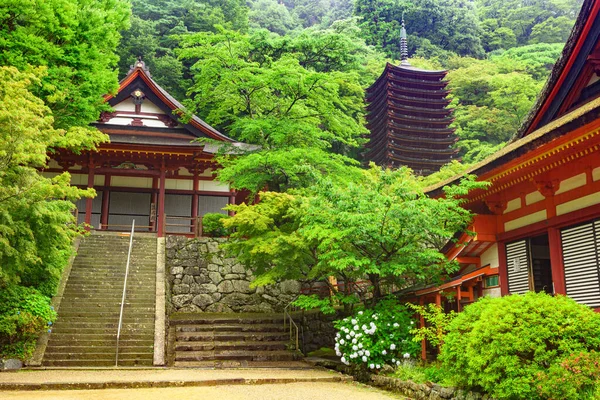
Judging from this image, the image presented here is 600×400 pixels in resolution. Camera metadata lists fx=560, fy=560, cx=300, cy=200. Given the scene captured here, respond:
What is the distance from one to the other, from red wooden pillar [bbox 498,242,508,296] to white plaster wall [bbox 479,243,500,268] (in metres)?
0.14

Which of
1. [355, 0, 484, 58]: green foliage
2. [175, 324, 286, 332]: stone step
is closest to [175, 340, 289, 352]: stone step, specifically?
[175, 324, 286, 332]: stone step

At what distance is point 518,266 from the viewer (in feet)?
34.5

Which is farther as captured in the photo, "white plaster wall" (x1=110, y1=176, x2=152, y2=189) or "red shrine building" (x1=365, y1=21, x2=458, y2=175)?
"red shrine building" (x1=365, y1=21, x2=458, y2=175)

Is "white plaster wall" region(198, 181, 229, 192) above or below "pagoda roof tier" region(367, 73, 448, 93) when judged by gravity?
below

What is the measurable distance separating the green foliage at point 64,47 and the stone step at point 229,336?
6918mm

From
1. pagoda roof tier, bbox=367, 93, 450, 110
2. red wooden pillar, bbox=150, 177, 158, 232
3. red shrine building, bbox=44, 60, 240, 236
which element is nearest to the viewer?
red shrine building, bbox=44, 60, 240, 236

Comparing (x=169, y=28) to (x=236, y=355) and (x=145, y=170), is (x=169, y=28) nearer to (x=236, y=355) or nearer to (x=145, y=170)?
(x=145, y=170)

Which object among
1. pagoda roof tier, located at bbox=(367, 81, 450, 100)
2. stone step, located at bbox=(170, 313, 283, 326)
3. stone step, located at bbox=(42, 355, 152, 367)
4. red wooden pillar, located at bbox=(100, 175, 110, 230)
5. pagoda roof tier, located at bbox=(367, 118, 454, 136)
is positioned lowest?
stone step, located at bbox=(42, 355, 152, 367)

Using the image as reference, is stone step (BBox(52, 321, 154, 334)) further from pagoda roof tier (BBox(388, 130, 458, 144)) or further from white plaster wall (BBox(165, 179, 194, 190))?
pagoda roof tier (BBox(388, 130, 458, 144))

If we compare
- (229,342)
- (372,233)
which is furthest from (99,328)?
(372,233)

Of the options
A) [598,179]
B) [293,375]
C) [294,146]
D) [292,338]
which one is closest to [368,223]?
[293,375]

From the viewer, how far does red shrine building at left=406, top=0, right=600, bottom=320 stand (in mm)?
8438

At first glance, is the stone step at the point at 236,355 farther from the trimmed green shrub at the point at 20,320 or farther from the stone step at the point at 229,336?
the trimmed green shrub at the point at 20,320

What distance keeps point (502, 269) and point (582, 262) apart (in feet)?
6.63
